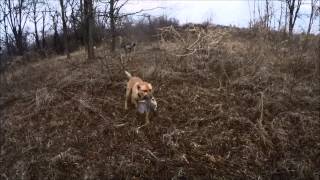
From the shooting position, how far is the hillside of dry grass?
18.4 ft

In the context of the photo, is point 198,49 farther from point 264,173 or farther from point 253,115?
point 264,173

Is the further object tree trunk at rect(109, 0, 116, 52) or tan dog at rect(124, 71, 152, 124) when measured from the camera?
tree trunk at rect(109, 0, 116, 52)

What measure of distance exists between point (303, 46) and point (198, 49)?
2.55 m

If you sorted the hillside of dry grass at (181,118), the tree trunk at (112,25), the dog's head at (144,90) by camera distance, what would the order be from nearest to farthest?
the hillside of dry grass at (181,118), the dog's head at (144,90), the tree trunk at (112,25)

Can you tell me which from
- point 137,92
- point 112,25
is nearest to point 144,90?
point 137,92

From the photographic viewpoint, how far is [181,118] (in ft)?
21.5

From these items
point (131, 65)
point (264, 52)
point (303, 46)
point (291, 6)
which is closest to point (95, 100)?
point (131, 65)

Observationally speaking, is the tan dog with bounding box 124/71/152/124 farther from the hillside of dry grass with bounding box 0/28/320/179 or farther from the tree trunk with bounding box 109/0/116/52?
the tree trunk with bounding box 109/0/116/52

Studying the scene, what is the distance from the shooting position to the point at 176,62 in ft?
28.1

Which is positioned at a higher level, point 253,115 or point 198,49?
point 198,49

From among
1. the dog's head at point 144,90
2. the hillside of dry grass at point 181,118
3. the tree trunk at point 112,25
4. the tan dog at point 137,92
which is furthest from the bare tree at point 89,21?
the dog's head at point 144,90

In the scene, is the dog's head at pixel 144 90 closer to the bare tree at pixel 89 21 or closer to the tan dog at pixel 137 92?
the tan dog at pixel 137 92

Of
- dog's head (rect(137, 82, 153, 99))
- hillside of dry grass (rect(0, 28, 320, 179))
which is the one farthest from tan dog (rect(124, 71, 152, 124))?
hillside of dry grass (rect(0, 28, 320, 179))

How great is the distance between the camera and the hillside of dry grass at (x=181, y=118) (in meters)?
5.60
